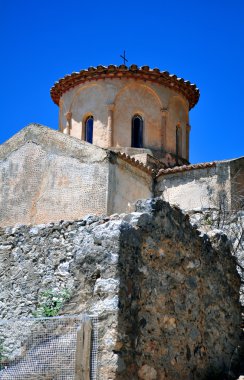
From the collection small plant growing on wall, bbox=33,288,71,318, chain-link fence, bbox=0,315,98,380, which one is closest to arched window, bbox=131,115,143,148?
small plant growing on wall, bbox=33,288,71,318

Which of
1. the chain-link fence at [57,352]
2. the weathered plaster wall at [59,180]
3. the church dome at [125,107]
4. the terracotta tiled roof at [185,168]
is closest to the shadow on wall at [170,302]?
the chain-link fence at [57,352]

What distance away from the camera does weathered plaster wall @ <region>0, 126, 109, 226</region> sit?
15812mm

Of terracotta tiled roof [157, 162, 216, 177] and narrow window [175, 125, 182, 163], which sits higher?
narrow window [175, 125, 182, 163]

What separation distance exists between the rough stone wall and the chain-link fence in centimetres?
13

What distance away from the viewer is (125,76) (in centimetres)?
1983

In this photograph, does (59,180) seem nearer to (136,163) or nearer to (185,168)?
(136,163)

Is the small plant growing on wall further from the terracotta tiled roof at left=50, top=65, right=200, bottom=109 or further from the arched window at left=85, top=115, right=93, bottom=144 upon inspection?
the terracotta tiled roof at left=50, top=65, right=200, bottom=109

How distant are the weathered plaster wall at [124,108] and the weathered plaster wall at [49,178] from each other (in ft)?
10.0

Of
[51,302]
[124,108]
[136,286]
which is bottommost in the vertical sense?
[51,302]

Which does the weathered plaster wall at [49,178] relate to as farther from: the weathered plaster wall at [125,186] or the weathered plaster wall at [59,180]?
the weathered plaster wall at [125,186]

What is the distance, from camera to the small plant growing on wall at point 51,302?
6.63 m

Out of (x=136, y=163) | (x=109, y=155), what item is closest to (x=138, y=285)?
(x=109, y=155)

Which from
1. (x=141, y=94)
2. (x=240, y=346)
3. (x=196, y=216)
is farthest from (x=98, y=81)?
(x=240, y=346)

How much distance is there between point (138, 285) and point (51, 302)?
1126 mm
